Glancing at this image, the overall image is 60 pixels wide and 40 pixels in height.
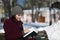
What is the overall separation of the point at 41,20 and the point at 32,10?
24 centimetres

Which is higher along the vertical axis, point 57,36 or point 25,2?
point 25,2

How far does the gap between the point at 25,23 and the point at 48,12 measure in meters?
0.45

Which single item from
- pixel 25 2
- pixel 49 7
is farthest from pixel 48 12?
pixel 25 2

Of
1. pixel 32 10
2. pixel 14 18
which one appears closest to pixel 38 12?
pixel 32 10

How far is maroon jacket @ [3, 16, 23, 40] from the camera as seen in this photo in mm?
2863

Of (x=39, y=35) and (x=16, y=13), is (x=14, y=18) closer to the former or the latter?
(x=16, y=13)

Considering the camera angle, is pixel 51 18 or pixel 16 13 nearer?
pixel 16 13

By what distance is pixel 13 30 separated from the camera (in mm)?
2889

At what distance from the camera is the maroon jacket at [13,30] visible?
2.86 meters

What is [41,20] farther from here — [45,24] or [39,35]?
[39,35]

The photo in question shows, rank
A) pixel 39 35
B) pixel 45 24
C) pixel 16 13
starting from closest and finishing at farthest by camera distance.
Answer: pixel 16 13
pixel 39 35
pixel 45 24

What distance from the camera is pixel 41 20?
3764 mm

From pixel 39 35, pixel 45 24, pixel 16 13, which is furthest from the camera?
pixel 45 24

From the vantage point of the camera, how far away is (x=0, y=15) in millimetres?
3818
